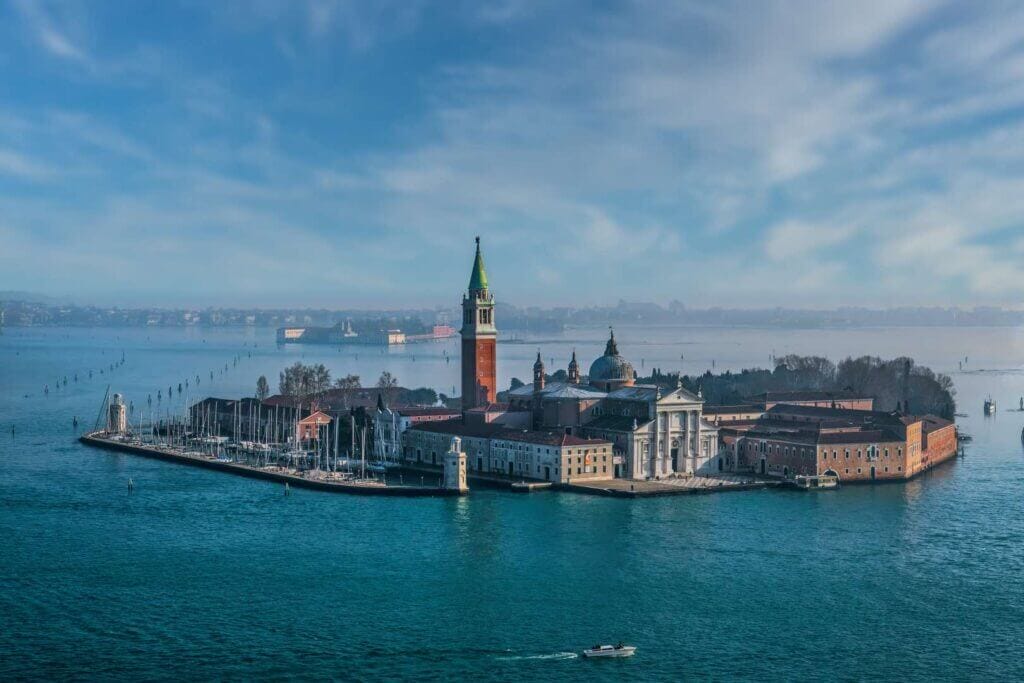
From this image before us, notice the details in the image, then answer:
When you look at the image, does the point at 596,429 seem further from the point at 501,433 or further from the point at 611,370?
the point at 611,370

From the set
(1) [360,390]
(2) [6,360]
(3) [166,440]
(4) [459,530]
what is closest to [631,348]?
(2) [6,360]

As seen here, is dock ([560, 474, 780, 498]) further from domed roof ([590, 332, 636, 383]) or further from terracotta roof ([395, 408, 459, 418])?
terracotta roof ([395, 408, 459, 418])

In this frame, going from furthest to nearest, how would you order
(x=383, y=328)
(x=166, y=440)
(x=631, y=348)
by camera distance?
(x=383, y=328) → (x=631, y=348) → (x=166, y=440)

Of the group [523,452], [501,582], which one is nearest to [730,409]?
[523,452]

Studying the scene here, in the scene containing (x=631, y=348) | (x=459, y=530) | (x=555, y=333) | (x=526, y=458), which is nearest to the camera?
(x=459, y=530)

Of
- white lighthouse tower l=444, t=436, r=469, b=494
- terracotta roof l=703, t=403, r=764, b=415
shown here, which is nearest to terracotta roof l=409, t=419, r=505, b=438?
white lighthouse tower l=444, t=436, r=469, b=494

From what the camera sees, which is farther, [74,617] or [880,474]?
[880,474]

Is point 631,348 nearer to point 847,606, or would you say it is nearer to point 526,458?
point 526,458
